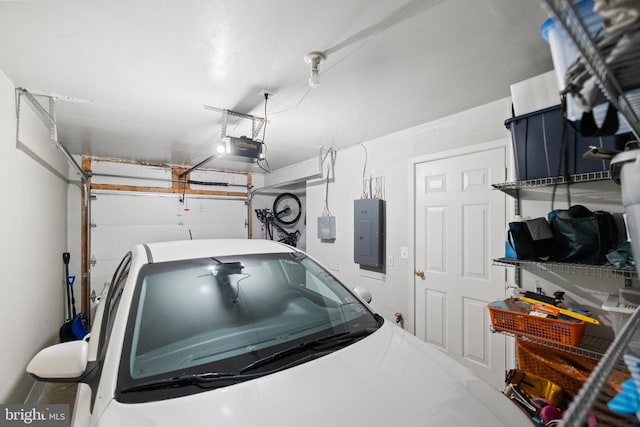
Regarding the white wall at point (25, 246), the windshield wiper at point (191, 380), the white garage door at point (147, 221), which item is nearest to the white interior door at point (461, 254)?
the windshield wiper at point (191, 380)

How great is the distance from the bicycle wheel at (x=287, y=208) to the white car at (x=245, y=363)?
4675 mm

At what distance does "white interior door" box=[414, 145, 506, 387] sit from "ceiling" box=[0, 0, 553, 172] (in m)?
0.65

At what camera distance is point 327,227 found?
4.33 meters

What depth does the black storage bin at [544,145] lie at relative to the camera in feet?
5.46

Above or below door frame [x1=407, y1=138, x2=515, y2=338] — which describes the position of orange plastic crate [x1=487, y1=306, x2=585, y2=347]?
below

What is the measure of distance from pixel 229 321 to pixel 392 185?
2.70 meters

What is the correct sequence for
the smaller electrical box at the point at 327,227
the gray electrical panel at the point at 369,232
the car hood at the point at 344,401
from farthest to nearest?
the smaller electrical box at the point at 327,227
the gray electrical panel at the point at 369,232
the car hood at the point at 344,401

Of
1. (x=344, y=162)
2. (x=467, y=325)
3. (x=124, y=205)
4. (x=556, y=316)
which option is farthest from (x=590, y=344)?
(x=124, y=205)

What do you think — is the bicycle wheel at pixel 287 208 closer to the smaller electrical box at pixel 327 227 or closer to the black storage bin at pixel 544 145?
the smaller electrical box at pixel 327 227

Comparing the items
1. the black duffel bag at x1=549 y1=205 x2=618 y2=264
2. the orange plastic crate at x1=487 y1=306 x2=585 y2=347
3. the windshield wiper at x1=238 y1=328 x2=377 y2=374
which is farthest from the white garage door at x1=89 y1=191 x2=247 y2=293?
the black duffel bag at x1=549 y1=205 x2=618 y2=264

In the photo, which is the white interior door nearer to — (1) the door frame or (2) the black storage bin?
(1) the door frame

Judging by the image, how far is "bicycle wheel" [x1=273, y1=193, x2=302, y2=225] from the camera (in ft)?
20.9

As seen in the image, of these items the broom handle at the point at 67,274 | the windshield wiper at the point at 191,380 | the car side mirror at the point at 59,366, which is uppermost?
the car side mirror at the point at 59,366

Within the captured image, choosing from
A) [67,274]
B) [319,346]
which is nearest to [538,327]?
[319,346]
